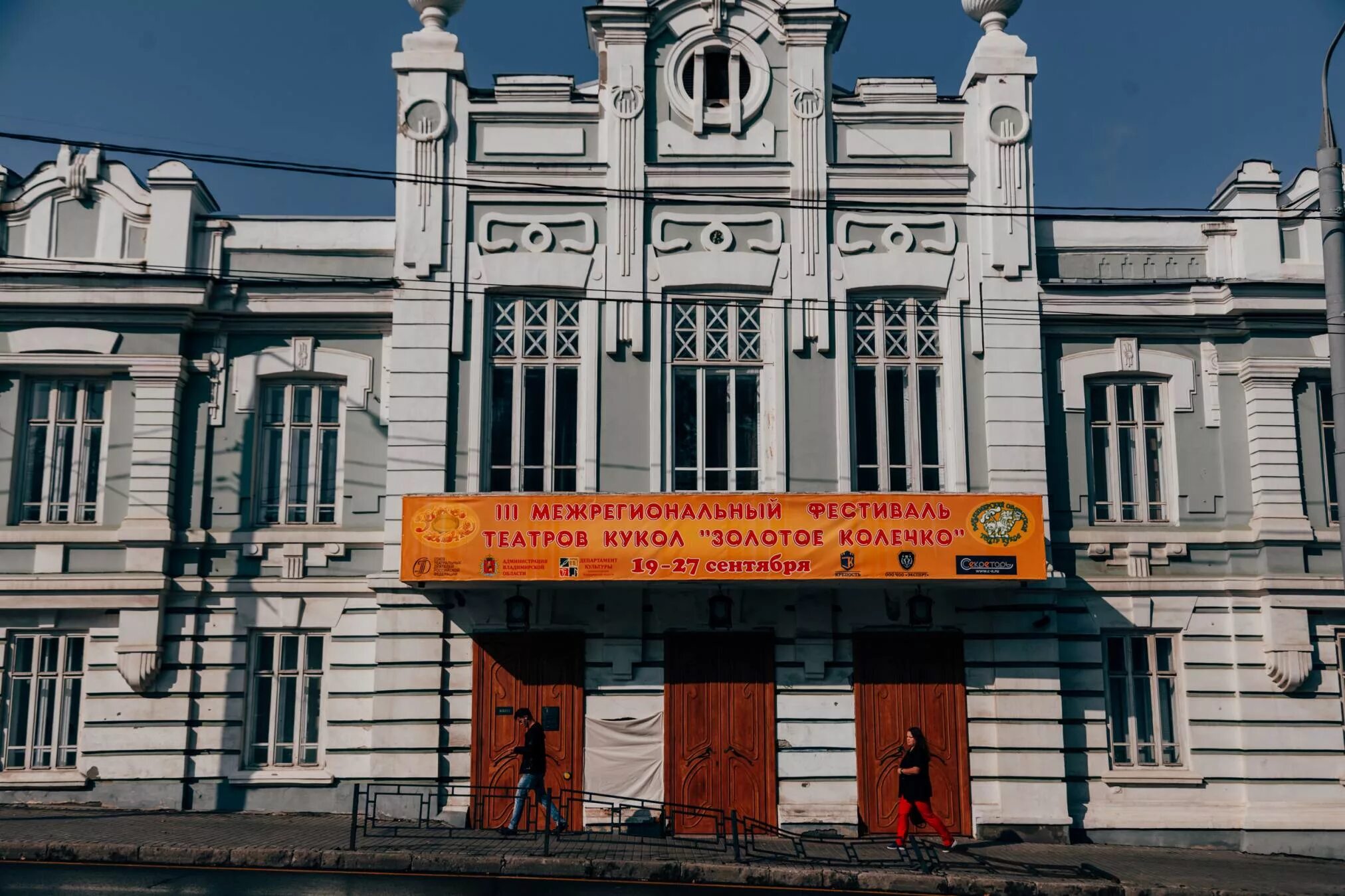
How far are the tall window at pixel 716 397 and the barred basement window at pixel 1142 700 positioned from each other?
225 inches

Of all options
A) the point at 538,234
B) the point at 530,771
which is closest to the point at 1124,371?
the point at 538,234

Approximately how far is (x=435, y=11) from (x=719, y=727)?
11124 millimetres

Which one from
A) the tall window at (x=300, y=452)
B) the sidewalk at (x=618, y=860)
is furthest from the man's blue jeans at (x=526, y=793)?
the tall window at (x=300, y=452)

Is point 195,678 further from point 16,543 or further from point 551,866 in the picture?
point 551,866

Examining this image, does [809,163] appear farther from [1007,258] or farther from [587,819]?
[587,819]

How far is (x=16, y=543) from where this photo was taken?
17.1 m

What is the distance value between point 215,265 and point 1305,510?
16.1m

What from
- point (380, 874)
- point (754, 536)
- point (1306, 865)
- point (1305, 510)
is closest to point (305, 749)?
point (380, 874)

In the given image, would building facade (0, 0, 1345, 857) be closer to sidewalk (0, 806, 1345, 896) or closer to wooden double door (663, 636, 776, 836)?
wooden double door (663, 636, 776, 836)

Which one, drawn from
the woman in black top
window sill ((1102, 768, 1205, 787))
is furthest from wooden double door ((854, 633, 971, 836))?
window sill ((1102, 768, 1205, 787))

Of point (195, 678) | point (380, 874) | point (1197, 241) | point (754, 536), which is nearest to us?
point (380, 874)

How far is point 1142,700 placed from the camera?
17.2 meters

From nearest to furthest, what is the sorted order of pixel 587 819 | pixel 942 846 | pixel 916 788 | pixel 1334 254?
pixel 1334 254 < pixel 916 788 < pixel 942 846 < pixel 587 819

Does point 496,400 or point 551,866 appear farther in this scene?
point 496,400
